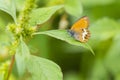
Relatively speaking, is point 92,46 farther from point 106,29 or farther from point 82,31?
point 82,31

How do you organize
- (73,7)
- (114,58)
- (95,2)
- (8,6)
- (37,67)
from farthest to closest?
(95,2), (114,58), (73,7), (8,6), (37,67)

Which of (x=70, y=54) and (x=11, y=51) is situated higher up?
(x=11, y=51)

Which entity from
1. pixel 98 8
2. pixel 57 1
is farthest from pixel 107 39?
pixel 57 1

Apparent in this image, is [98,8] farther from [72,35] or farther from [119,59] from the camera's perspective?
[72,35]

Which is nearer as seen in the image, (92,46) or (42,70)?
(42,70)

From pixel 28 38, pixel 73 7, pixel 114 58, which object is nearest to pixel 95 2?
pixel 114 58

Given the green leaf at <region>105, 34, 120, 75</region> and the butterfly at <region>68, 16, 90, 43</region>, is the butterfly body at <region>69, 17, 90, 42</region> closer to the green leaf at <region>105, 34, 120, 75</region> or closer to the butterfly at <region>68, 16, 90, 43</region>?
the butterfly at <region>68, 16, 90, 43</region>

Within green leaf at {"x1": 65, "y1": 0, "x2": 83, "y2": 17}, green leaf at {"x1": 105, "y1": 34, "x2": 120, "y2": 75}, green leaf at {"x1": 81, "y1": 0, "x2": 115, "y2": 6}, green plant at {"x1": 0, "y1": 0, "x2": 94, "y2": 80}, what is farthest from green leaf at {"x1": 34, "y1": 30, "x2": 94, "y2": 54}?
green leaf at {"x1": 81, "y1": 0, "x2": 115, "y2": 6}

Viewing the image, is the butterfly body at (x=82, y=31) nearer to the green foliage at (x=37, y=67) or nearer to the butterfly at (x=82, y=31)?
the butterfly at (x=82, y=31)
